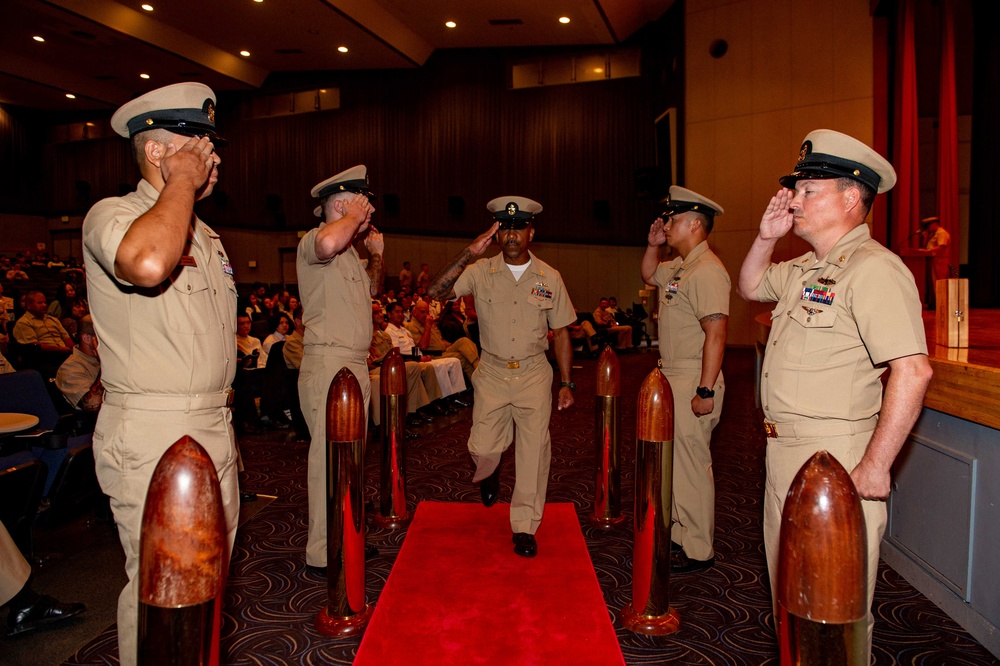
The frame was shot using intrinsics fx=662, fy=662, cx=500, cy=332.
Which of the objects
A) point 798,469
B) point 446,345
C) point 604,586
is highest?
point 798,469

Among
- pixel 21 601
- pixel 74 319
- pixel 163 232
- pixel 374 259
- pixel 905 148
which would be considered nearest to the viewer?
pixel 163 232

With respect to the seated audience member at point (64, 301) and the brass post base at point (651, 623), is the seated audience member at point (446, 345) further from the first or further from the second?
the brass post base at point (651, 623)

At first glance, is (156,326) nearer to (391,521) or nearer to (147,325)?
(147,325)

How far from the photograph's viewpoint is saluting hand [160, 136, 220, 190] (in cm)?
175

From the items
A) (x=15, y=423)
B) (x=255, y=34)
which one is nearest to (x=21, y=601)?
(x=15, y=423)

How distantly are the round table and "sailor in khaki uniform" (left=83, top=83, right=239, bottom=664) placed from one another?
61.6 inches

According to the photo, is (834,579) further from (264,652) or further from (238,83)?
(238,83)

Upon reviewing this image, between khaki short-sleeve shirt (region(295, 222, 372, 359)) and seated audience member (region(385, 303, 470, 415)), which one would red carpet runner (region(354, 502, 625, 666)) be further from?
seated audience member (region(385, 303, 470, 415))

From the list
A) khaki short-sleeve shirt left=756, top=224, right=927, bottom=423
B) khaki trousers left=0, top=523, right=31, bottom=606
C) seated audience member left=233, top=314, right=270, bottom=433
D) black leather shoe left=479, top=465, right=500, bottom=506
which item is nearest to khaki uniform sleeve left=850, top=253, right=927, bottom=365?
khaki short-sleeve shirt left=756, top=224, right=927, bottom=423

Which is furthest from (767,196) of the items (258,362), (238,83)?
(238,83)

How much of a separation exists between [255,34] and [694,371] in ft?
52.5

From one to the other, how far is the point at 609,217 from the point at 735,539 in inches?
571

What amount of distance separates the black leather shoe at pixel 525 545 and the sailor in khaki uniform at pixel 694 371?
71 cm

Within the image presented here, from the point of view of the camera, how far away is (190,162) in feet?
5.88
